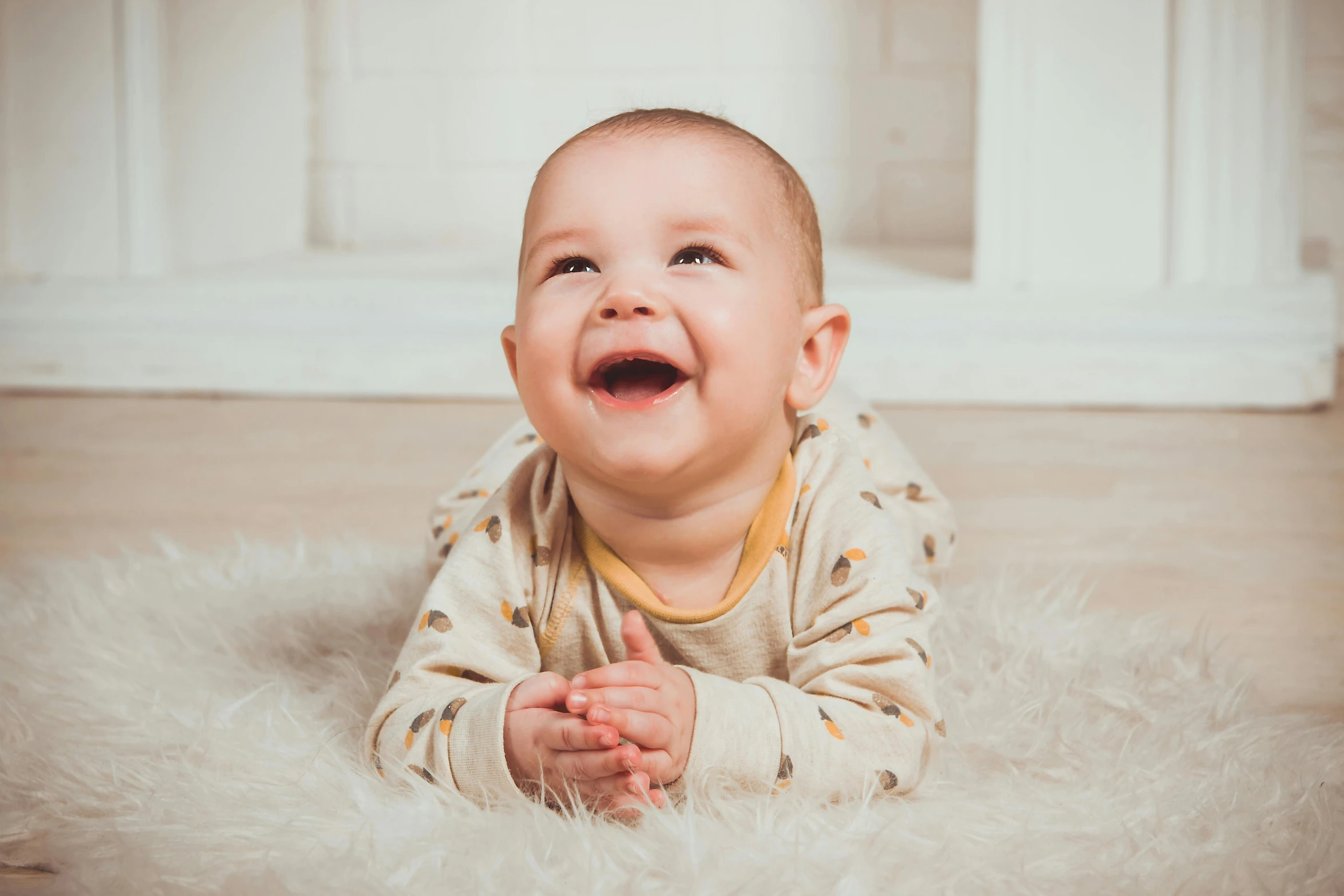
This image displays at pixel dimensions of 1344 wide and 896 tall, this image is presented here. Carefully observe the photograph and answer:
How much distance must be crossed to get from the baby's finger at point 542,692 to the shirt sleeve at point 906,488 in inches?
17.5

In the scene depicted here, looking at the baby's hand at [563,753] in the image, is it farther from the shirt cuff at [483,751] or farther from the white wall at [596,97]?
the white wall at [596,97]

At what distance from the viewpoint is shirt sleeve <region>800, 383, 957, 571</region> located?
1.02 m

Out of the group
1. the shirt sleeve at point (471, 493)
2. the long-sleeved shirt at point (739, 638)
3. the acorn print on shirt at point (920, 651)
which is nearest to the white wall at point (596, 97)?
the shirt sleeve at point (471, 493)

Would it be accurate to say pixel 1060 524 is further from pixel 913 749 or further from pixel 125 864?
pixel 125 864

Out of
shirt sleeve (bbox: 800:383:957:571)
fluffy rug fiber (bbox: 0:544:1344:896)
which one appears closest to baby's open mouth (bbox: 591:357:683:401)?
fluffy rug fiber (bbox: 0:544:1344:896)

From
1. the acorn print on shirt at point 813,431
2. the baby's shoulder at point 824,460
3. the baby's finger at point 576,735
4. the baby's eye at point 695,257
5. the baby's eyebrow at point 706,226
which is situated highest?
the baby's eyebrow at point 706,226

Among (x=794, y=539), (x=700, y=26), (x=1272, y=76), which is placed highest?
(x=700, y=26)

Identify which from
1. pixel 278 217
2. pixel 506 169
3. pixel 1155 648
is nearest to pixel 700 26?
pixel 506 169

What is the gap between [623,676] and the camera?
60 cm

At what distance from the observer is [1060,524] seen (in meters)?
1.28

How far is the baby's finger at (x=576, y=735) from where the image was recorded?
1.90ft

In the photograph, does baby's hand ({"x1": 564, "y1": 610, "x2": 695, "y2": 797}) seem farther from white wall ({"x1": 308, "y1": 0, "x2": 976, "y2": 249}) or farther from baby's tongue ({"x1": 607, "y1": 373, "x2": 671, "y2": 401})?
white wall ({"x1": 308, "y1": 0, "x2": 976, "y2": 249})

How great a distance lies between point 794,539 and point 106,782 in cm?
39

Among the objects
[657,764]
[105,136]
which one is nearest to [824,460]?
[657,764]
